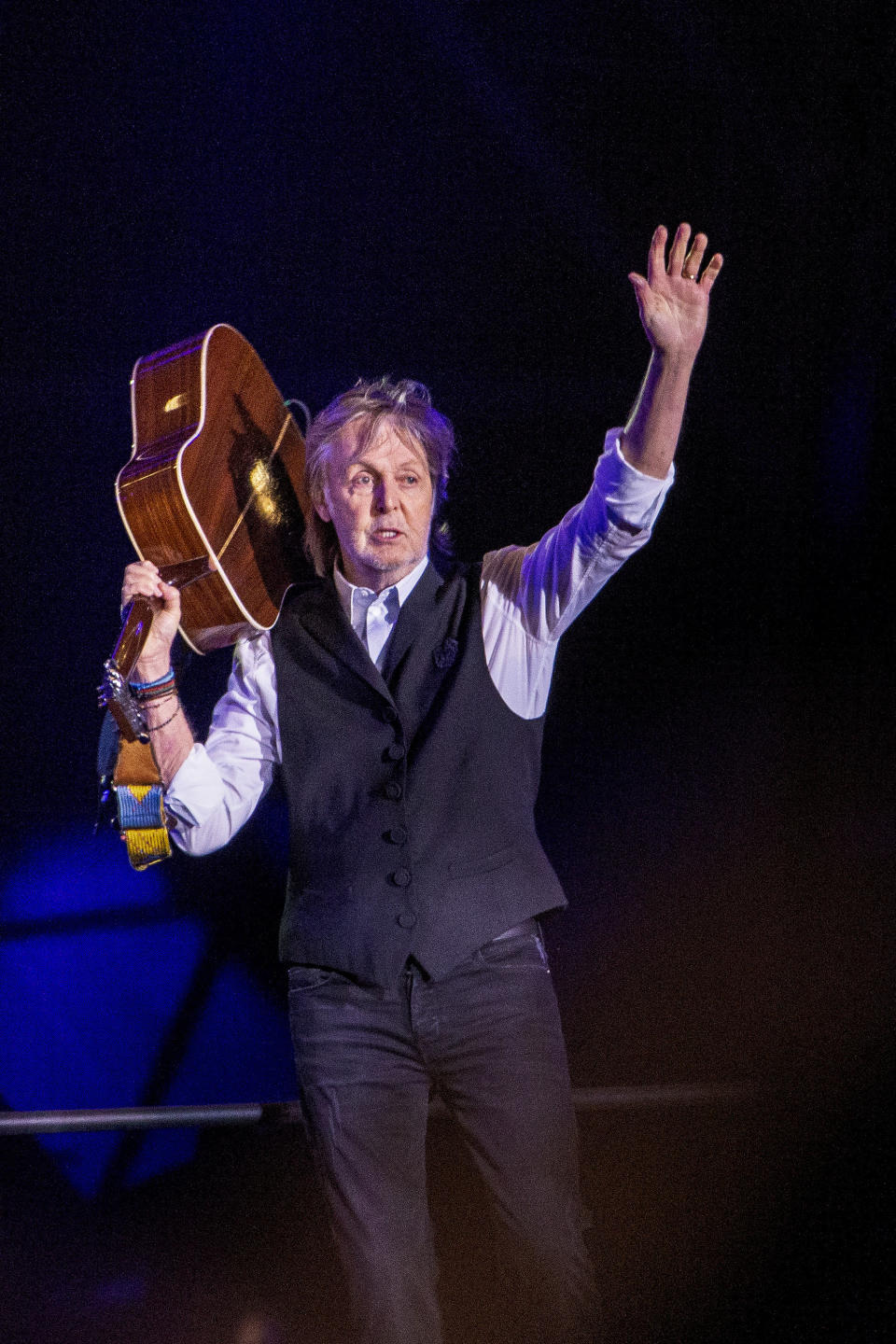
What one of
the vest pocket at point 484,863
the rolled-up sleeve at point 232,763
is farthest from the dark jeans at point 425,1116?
the rolled-up sleeve at point 232,763

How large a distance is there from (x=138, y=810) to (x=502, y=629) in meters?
0.66

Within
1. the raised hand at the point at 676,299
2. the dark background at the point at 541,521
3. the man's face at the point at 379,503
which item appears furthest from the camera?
the dark background at the point at 541,521

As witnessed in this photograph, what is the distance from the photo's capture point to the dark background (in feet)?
8.09

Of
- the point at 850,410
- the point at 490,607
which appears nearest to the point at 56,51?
the point at 490,607

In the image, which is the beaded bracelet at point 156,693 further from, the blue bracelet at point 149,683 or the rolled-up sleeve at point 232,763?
the rolled-up sleeve at point 232,763

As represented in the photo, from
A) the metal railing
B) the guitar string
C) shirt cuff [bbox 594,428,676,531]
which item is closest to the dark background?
the metal railing

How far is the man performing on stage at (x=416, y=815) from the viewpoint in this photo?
1626mm

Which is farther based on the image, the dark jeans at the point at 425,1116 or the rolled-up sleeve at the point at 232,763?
the rolled-up sleeve at the point at 232,763

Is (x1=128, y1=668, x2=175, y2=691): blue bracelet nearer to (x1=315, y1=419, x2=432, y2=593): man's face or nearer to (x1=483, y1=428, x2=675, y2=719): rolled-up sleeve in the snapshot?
(x1=315, y1=419, x2=432, y2=593): man's face

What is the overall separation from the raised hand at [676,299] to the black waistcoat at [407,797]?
1.84 feet

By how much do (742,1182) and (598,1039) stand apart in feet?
1.46

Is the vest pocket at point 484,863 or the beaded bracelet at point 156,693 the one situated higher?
the beaded bracelet at point 156,693

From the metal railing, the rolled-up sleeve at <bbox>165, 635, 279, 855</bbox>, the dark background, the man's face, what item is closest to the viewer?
the rolled-up sleeve at <bbox>165, 635, 279, 855</bbox>

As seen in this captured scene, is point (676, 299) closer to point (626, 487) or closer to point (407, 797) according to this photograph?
point (626, 487)
